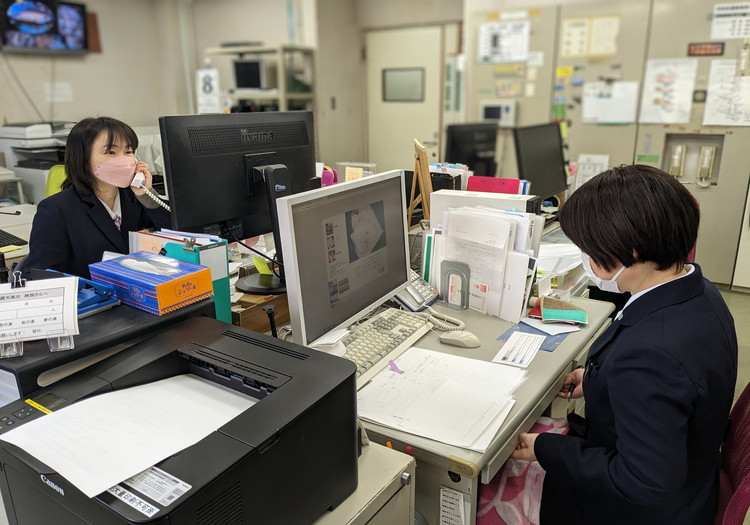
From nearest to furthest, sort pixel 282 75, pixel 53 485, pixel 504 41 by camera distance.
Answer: pixel 53 485 < pixel 504 41 < pixel 282 75

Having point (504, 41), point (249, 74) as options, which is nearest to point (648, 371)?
point (504, 41)

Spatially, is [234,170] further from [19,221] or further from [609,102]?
[609,102]

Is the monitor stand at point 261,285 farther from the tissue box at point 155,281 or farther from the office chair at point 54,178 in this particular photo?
the office chair at point 54,178

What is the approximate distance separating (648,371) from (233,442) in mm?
718

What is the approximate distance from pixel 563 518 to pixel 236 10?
5.53 metres

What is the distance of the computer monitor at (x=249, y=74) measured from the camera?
4887mm

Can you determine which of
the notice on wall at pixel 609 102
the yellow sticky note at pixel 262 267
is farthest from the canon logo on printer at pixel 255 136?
the notice on wall at pixel 609 102

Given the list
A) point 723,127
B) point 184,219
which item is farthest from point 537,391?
point 723,127

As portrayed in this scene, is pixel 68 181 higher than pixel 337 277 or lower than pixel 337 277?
higher

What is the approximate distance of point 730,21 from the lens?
3578mm

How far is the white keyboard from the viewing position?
52.9 inches

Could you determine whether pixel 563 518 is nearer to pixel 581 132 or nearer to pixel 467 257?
pixel 467 257

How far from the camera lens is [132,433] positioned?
764 millimetres

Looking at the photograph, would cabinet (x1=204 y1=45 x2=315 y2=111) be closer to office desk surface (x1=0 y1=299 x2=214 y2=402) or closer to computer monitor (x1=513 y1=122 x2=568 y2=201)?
computer monitor (x1=513 y1=122 x2=568 y2=201)
